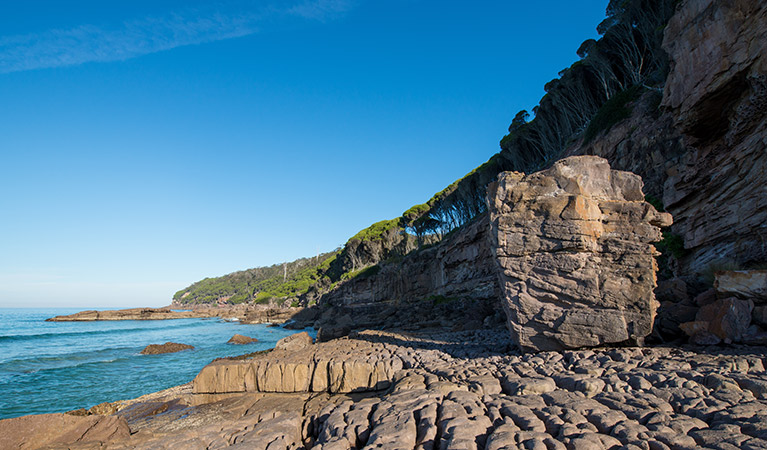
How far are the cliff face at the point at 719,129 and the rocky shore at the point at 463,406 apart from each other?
20.9 ft

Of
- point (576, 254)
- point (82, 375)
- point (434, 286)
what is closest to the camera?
point (576, 254)

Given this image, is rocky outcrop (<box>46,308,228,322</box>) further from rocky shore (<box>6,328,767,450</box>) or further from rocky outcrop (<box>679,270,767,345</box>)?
rocky outcrop (<box>679,270,767,345</box>)

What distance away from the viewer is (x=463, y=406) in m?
6.67

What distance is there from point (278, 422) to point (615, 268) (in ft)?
30.3

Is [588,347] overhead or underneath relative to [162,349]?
overhead

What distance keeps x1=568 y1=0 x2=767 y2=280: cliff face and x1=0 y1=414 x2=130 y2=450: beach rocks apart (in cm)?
1843

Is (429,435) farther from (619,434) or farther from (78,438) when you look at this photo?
(78,438)

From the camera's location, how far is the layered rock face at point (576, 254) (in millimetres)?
9008

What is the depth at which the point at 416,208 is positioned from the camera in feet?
202

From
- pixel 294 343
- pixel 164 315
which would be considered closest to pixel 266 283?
pixel 164 315

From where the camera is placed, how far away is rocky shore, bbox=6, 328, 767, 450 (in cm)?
499

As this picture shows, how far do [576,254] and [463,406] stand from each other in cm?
527

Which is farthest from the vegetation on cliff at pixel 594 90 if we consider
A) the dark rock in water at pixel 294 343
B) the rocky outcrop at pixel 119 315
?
the rocky outcrop at pixel 119 315

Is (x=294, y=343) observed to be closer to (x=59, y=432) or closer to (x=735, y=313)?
(x=59, y=432)
